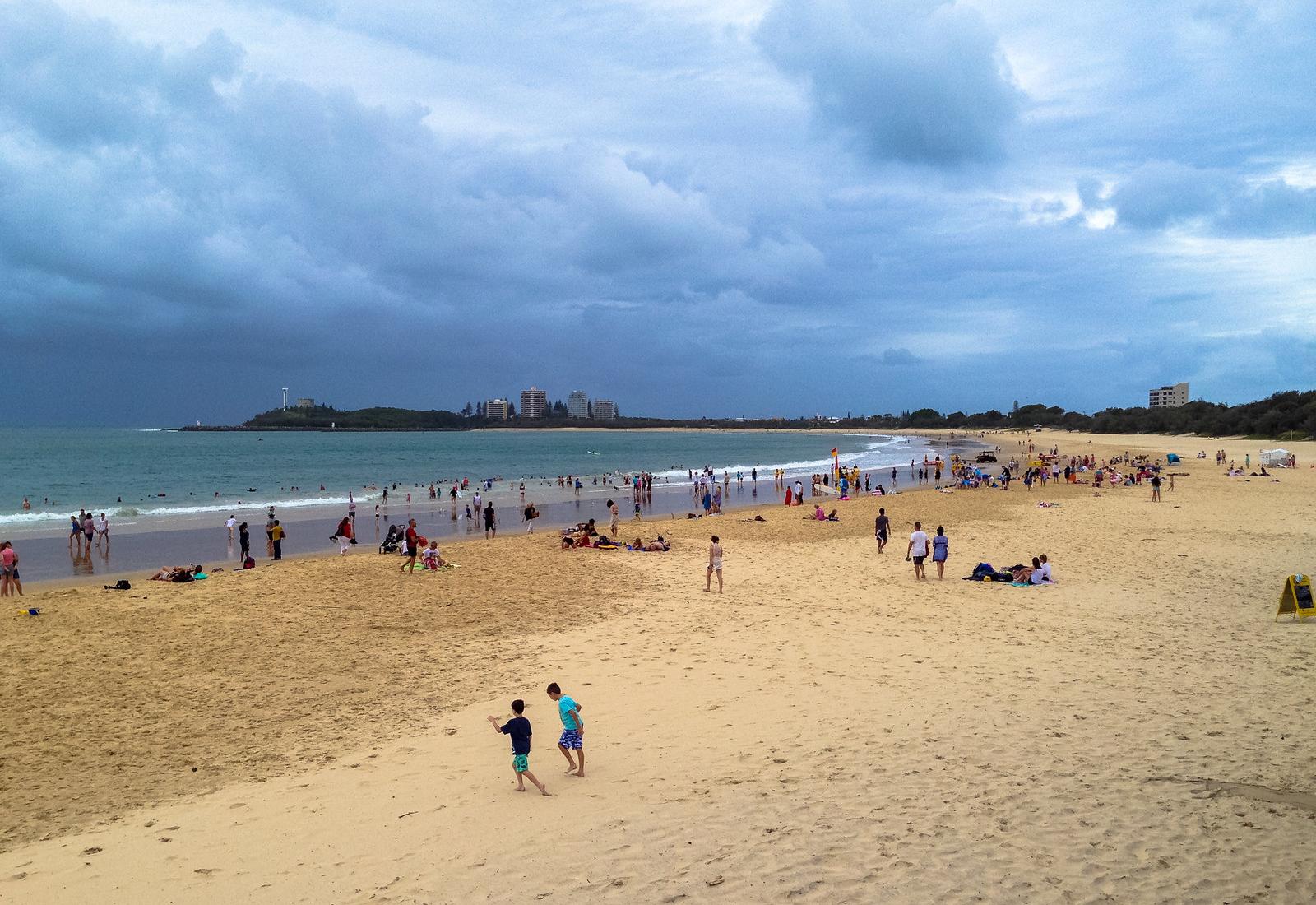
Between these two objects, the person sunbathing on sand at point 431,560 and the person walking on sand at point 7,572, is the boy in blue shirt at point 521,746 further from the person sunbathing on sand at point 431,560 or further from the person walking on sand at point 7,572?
the person walking on sand at point 7,572

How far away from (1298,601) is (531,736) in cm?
1226

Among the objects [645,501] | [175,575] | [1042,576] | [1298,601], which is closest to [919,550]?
[1042,576]

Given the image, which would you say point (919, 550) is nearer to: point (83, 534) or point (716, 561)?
point (716, 561)

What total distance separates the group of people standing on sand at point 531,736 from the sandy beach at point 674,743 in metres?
0.18

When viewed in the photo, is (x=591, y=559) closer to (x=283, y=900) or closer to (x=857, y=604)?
(x=857, y=604)

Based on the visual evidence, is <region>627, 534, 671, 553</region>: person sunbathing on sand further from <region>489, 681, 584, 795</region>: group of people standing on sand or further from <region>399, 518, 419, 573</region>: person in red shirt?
<region>489, 681, 584, 795</region>: group of people standing on sand

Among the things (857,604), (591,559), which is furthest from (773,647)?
(591,559)

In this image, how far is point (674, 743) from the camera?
8016 millimetres

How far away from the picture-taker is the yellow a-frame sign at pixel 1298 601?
40.5 ft

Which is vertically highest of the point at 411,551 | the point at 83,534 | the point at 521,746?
the point at 411,551

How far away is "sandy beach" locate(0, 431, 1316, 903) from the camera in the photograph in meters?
5.52

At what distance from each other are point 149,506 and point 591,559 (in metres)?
30.8

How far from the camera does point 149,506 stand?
40.0m

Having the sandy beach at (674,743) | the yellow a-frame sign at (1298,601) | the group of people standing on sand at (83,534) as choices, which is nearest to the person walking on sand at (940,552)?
the sandy beach at (674,743)
